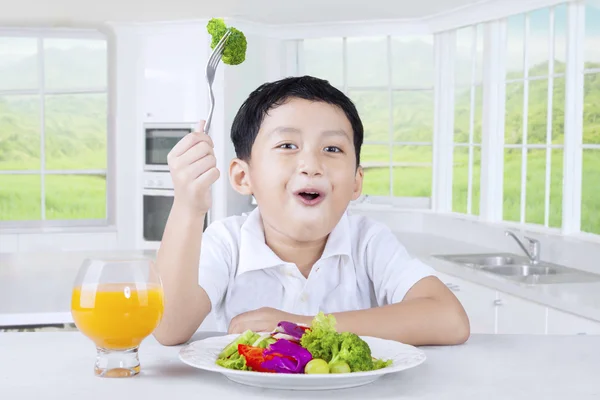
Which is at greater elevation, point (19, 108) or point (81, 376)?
point (19, 108)

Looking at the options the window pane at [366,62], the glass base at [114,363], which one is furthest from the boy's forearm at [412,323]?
the window pane at [366,62]

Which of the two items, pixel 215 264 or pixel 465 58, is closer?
pixel 215 264

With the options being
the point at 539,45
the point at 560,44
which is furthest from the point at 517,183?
the point at 539,45

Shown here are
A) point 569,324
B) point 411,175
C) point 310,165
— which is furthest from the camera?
point 411,175

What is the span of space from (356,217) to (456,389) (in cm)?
81

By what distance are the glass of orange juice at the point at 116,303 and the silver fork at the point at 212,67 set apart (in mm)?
254

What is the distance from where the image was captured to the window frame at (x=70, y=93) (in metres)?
6.53

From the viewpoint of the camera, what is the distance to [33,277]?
313 centimetres

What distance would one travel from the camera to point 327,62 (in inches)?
250

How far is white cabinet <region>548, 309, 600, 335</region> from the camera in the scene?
294 cm

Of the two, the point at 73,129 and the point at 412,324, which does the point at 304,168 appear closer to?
the point at 412,324

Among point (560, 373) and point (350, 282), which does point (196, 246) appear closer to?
point (350, 282)

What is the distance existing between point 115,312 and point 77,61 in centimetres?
605

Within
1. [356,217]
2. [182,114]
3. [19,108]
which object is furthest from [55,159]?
[356,217]
